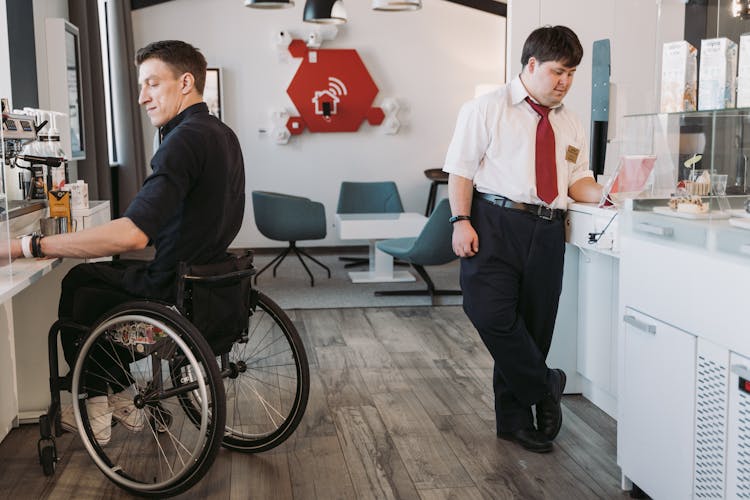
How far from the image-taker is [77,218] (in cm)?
348

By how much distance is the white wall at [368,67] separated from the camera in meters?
9.18

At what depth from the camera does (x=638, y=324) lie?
105 inches

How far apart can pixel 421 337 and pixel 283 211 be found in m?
2.49

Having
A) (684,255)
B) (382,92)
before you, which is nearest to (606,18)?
(684,255)

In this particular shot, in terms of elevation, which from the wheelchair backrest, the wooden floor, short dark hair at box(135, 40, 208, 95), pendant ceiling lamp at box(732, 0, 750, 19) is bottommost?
the wooden floor

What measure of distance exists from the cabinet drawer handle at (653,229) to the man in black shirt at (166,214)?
130 centimetres

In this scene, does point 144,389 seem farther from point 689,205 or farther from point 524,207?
point 689,205

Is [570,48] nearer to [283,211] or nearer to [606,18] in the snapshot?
[606,18]

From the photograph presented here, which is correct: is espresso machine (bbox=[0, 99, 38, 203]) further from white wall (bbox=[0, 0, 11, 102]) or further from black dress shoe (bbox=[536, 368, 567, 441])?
black dress shoe (bbox=[536, 368, 567, 441])

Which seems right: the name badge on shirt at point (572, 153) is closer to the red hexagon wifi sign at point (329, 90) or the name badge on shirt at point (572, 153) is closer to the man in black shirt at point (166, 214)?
the man in black shirt at point (166, 214)

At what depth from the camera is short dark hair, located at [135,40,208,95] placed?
2889 mm

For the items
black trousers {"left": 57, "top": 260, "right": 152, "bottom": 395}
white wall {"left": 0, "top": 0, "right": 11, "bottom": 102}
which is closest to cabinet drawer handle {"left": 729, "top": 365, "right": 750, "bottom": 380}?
black trousers {"left": 57, "top": 260, "right": 152, "bottom": 395}

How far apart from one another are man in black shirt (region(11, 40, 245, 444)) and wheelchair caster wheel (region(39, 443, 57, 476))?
165 millimetres

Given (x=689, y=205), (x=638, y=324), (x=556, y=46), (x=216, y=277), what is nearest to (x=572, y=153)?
(x=556, y=46)
